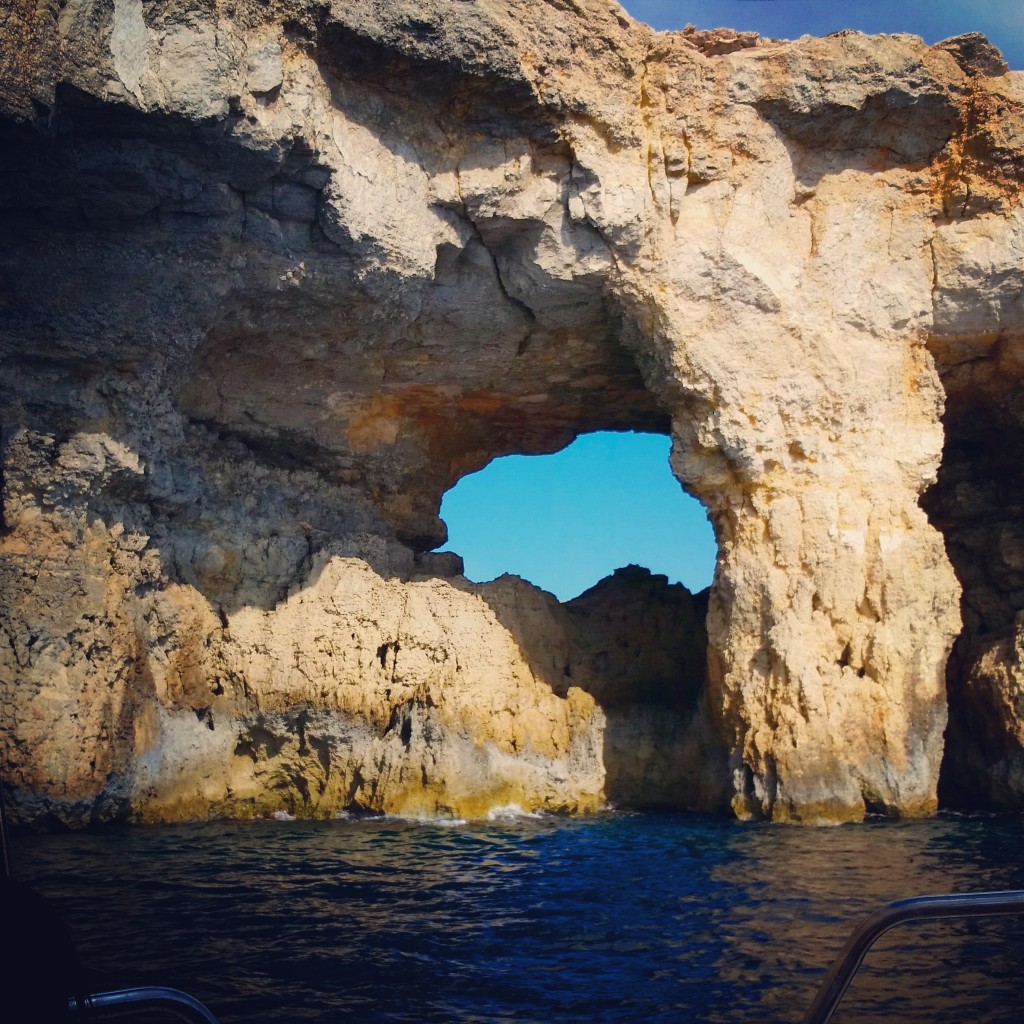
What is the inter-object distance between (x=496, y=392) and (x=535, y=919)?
32.1ft

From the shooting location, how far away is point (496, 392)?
698 inches

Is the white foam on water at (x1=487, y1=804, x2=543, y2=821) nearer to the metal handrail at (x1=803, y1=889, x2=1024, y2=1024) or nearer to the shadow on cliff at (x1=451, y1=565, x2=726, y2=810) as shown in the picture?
the shadow on cliff at (x1=451, y1=565, x2=726, y2=810)

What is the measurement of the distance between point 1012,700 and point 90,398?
13.2 m

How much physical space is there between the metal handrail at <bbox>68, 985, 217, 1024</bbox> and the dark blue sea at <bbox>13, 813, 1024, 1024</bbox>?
3890 millimetres

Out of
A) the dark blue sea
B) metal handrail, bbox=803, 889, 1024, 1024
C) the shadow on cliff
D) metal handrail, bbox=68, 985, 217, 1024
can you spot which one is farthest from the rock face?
metal handrail, bbox=803, 889, 1024, 1024

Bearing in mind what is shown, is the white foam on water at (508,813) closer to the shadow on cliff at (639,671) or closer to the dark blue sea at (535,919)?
the dark blue sea at (535,919)

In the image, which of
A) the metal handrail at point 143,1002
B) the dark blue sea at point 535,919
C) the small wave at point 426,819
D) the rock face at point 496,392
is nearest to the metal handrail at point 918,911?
the metal handrail at point 143,1002

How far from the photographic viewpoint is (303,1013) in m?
6.97

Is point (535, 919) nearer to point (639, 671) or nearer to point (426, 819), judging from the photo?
point (426, 819)

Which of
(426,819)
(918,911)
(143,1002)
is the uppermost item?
(918,911)

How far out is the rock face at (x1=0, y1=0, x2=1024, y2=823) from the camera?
1309 centimetres

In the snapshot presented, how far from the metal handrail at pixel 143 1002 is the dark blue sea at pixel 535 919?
3.89m

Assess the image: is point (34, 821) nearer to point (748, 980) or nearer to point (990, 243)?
point (748, 980)

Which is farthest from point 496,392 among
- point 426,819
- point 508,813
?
point 426,819
